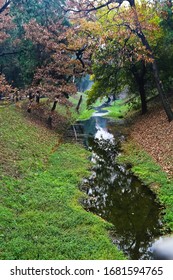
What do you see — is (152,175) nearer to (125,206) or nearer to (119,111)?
(125,206)

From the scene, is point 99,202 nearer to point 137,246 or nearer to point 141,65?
point 137,246

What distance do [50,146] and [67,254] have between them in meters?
11.8

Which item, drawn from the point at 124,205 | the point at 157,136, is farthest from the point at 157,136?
the point at 124,205

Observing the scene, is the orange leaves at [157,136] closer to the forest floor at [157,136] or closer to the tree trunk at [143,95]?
the forest floor at [157,136]

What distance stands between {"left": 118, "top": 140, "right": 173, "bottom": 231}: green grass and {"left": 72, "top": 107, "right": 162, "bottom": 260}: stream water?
0.29 metres

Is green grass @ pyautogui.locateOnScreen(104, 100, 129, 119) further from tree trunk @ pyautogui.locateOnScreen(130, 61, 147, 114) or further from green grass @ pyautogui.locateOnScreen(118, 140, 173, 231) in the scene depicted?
green grass @ pyautogui.locateOnScreen(118, 140, 173, 231)

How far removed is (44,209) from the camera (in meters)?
10.2

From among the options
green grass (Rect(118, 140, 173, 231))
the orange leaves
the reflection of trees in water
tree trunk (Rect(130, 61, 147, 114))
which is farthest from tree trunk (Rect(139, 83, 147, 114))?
the reflection of trees in water

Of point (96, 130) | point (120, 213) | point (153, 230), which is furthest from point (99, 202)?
point (96, 130)

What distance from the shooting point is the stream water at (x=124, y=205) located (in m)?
8.89

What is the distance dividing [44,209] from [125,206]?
10.4 ft

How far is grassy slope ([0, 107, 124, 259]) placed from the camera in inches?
312

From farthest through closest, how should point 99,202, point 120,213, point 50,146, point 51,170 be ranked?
point 50,146 → point 51,170 → point 99,202 → point 120,213

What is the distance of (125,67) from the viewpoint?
26891mm
